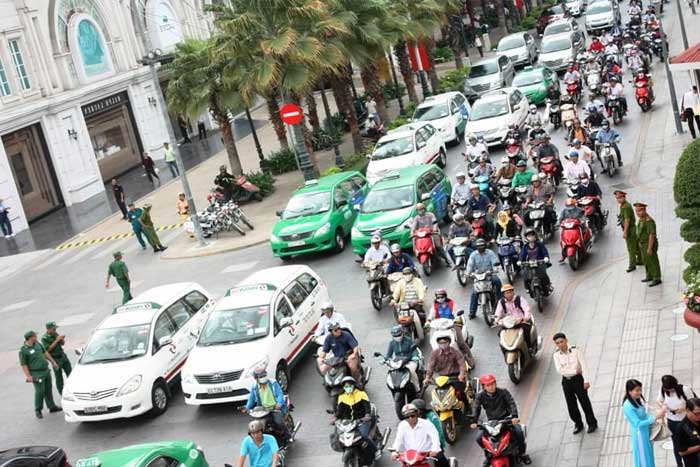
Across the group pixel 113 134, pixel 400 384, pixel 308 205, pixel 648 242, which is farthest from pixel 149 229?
pixel 113 134

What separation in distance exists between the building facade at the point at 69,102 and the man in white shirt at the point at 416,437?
2653cm

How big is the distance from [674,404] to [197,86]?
2629 centimetres

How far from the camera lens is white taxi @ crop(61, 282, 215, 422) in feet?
55.5

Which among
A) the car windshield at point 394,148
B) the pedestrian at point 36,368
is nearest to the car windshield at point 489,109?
the car windshield at point 394,148

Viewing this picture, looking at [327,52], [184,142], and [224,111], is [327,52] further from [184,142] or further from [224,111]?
[184,142]

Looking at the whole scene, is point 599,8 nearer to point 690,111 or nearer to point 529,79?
point 529,79

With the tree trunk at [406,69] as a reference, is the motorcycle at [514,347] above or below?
below

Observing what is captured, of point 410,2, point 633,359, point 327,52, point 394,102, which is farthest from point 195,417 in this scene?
point 394,102

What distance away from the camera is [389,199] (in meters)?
24.5

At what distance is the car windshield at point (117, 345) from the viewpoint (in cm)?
1777

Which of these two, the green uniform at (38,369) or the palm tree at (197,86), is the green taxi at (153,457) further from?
the palm tree at (197,86)

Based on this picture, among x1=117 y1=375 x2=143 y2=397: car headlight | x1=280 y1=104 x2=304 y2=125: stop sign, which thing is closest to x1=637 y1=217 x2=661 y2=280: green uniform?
x1=117 y1=375 x2=143 y2=397: car headlight

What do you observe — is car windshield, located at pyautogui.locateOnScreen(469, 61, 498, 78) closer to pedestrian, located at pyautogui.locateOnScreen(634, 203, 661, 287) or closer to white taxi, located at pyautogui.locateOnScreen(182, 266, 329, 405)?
white taxi, located at pyautogui.locateOnScreen(182, 266, 329, 405)

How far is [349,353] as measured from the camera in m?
15.7
